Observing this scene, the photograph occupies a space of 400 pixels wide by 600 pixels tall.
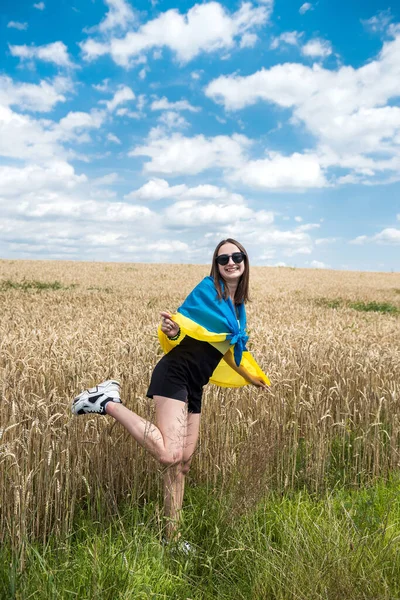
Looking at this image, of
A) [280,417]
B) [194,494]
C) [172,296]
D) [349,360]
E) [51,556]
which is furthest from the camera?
[172,296]

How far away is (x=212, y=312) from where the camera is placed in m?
3.86

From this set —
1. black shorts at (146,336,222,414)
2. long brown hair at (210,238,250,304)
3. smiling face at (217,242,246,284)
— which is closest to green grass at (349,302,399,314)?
long brown hair at (210,238,250,304)

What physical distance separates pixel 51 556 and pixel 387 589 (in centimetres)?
212

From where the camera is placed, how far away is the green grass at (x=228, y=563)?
2750 millimetres

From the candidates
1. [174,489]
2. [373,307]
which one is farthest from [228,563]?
[373,307]

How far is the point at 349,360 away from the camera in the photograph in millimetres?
7223

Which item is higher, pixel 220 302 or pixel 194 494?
pixel 220 302

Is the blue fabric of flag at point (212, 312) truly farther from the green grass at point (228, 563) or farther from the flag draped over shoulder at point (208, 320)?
the green grass at point (228, 563)

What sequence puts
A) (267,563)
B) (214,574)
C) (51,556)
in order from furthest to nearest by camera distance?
(51,556), (214,574), (267,563)

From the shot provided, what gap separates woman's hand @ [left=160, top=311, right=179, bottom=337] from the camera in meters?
3.75

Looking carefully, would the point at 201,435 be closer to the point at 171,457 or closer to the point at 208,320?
the point at 171,457

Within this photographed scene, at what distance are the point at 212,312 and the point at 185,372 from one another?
49 cm

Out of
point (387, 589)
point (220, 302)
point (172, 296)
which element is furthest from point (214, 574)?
point (172, 296)

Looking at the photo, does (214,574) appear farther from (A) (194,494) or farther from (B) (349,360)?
(B) (349,360)
